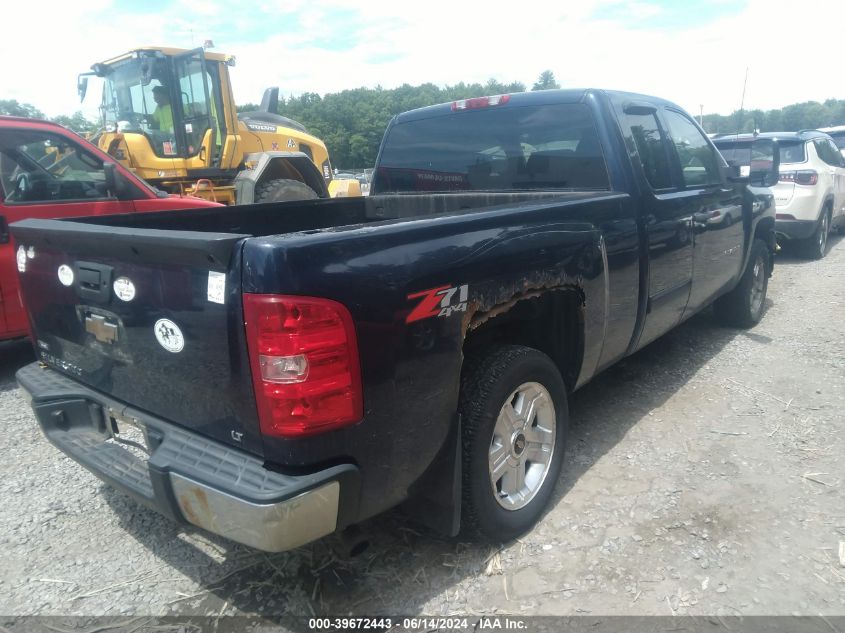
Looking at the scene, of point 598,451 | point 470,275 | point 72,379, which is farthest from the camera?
point 598,451

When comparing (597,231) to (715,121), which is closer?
(597,231)

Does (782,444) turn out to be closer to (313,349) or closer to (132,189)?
(313,349)

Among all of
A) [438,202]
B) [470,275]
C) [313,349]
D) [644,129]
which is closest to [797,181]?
[644,129]

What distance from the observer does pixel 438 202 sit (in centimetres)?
415

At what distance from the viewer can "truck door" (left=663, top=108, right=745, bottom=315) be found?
4.17m

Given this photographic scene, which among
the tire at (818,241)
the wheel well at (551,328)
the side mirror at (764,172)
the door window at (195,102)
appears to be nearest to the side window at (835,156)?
the tire at (818,241)


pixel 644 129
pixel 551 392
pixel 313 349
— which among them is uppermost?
pixel 644 129

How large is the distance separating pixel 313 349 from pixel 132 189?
4.33 metres

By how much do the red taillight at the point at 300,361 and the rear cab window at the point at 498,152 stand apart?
7.13 feet

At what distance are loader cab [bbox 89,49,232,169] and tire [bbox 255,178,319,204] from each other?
2.97ft

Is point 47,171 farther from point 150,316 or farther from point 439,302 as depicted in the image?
point 439,302

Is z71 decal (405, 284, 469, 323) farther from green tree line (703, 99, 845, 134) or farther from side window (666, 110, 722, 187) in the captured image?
green tree line (703, 99, 845, 134)

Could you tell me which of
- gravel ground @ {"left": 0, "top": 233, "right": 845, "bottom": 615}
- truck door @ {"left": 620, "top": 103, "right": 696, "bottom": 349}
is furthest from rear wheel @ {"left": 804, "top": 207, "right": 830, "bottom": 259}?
truck door @ {"left": 620, "top": 103, "right": 696, "bottom": 349}

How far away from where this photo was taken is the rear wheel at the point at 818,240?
8883 mm
